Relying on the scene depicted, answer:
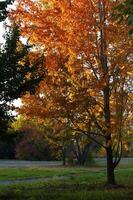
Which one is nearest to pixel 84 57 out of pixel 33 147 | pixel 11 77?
pixel 11 77

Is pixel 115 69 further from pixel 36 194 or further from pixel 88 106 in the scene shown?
pixel 36 194

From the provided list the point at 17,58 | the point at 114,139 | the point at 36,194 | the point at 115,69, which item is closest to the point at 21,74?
the point at 17,58

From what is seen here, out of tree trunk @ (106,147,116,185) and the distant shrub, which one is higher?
the distant shrub

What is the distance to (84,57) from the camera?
20609 mm

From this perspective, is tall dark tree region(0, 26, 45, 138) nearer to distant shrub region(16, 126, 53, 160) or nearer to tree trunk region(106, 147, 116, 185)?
tree trunk region(106, 147, 116, 185)

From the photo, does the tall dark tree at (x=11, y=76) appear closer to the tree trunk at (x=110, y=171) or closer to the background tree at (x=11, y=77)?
the background tree at (x=11, y=77)

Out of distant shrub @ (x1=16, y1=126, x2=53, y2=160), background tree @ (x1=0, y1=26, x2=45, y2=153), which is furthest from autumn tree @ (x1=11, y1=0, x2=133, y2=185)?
distant shrub @ (x1=16, y1=126, x2=53, y2=160)

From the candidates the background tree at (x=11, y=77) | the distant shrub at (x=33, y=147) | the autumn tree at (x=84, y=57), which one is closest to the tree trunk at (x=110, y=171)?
the autumn tree at (x=84, y=57)

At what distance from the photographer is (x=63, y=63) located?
20.8m

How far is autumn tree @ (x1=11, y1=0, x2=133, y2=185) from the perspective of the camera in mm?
20266

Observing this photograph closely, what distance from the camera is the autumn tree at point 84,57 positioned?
20.3 m

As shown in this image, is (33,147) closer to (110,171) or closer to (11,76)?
(110,171)

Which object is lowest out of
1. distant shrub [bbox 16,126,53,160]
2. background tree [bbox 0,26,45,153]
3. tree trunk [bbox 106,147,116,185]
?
tree trunk [bbox 106,147,116,185]

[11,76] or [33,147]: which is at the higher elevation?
[33,147]
